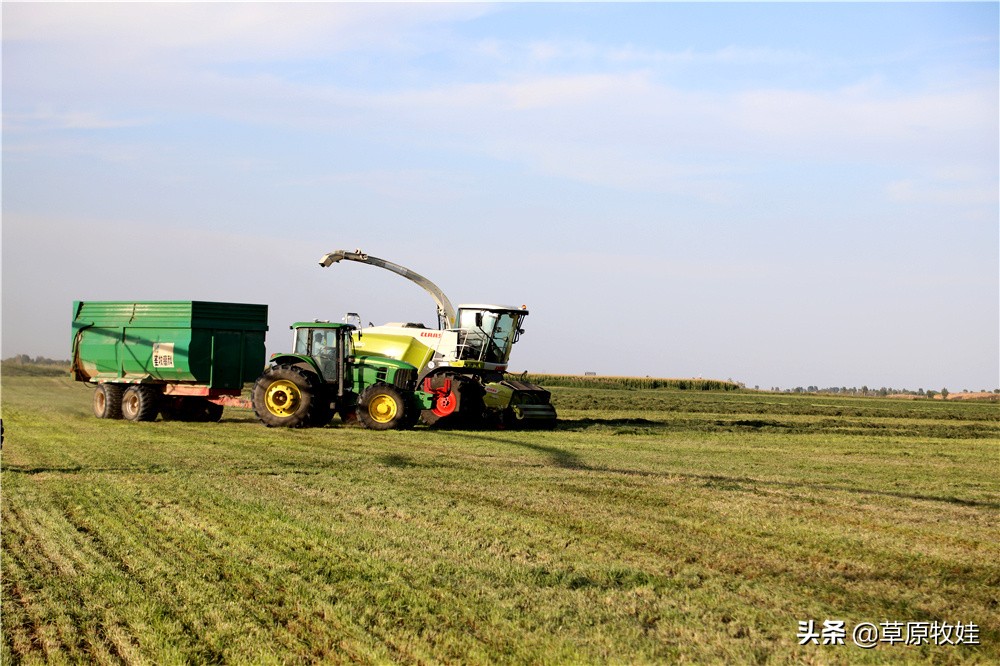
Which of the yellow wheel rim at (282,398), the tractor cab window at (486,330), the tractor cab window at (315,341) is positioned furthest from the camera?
the tractor cab window at (486,330)

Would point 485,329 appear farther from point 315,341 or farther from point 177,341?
point 177,341

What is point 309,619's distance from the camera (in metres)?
6.02

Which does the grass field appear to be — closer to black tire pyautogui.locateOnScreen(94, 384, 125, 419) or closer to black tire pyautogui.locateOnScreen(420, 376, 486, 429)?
black tire pyautogui.locateOnScreen(420, 376, 486, 429)

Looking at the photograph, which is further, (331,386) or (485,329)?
(485,329)

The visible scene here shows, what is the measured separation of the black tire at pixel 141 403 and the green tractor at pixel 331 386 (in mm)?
2793

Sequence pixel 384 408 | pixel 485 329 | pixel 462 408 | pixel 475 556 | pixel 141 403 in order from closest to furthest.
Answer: pixel 475 556
pixel 384 408
pixel 462 408
pixel 141 403
pixel 485 329

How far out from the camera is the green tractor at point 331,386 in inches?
829

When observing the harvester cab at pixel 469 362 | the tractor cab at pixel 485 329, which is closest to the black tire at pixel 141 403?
the harvester cab at pixel 469 362

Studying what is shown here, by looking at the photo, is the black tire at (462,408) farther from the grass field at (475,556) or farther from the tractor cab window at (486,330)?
the grass field at (475,556)

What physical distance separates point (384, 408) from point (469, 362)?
2161 mm

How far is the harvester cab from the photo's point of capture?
21.7 metres

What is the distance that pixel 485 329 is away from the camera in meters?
22.8

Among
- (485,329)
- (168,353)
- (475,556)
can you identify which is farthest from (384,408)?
(475,556)

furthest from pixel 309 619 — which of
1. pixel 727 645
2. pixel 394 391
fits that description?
pixel 394 391
